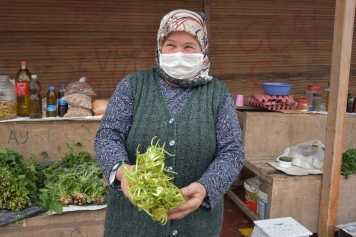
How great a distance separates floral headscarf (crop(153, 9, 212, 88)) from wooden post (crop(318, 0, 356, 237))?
2.25m

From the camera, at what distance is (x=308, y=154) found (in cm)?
432

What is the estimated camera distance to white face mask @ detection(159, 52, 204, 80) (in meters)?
1.74

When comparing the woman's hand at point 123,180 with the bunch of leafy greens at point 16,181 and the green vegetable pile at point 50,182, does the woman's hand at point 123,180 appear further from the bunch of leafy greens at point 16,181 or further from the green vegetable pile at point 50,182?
the bunch of leafy greens at point 16,181

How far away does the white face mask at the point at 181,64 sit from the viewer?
174 centimetres

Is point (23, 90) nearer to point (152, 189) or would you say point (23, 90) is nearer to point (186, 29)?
point (186, 29)

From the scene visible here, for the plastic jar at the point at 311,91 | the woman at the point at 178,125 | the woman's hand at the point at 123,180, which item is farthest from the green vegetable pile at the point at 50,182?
the plastic jar at the point at 311,91

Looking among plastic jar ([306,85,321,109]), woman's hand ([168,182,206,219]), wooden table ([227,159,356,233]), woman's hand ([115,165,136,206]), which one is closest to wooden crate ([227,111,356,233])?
wooden table ([227,159,356,233])

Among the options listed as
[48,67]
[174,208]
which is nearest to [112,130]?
[174,208]

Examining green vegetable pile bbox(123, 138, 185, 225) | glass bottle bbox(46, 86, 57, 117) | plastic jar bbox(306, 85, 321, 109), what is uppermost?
plastic jar bbox(306, 85, 321, 109)

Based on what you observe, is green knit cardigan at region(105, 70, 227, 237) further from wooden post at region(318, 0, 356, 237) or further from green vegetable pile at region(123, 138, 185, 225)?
wooden post at region(318, 0, 356, 237)

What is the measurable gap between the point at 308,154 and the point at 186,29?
10.3 ft

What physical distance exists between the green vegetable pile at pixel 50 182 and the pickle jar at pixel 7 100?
398 millimetres

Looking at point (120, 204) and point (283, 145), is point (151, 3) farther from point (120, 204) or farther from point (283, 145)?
point (120, 204)

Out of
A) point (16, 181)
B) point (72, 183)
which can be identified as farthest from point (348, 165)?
point (16, 181)
